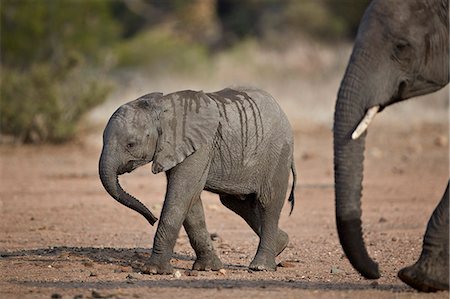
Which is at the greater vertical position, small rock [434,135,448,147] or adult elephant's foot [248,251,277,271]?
small rock [434,135,448,147]

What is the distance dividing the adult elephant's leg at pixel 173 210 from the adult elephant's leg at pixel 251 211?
82 cm

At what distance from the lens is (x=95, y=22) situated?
38938mm

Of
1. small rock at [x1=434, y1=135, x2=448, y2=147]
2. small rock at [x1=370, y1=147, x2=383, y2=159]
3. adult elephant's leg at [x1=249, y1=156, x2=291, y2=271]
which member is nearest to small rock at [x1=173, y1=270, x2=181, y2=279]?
adult elephant's leg at [x1=249, y1=156, x2=291, y2=271]

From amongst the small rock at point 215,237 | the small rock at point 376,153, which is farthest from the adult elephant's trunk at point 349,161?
the small rock at point 376,153

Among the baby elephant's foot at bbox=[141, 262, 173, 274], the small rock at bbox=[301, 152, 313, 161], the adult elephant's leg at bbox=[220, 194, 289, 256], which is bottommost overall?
the baby elephant's foot at bbox=[141, 262, 173, 274]

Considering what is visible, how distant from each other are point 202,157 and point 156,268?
95cm

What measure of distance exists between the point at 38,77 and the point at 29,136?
3.95 feet

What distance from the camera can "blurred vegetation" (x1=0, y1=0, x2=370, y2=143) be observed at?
76.7 ft

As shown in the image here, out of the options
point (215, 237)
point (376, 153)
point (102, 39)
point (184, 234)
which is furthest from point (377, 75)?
point (102, 39)

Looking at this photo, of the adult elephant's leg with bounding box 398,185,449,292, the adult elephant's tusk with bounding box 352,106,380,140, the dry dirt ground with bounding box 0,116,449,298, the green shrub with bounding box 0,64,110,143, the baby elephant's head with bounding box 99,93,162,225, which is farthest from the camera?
the green shrub with bounding box 0,64,110,143

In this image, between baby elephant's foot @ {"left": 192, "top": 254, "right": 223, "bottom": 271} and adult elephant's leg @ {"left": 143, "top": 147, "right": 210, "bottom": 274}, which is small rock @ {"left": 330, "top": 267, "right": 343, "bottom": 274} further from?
adult elephant's leg @ {"left": 143, "top": 147, "right": 210, "bottom": 274}

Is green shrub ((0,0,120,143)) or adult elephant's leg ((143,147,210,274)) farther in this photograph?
green shrub ((0,0,120,143))

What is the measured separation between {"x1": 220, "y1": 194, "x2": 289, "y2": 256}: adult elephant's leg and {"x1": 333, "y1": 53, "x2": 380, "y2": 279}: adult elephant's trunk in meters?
2.68

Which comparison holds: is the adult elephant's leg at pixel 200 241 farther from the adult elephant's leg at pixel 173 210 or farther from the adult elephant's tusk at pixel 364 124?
the adult elephant's tusk at pixel 364 124
